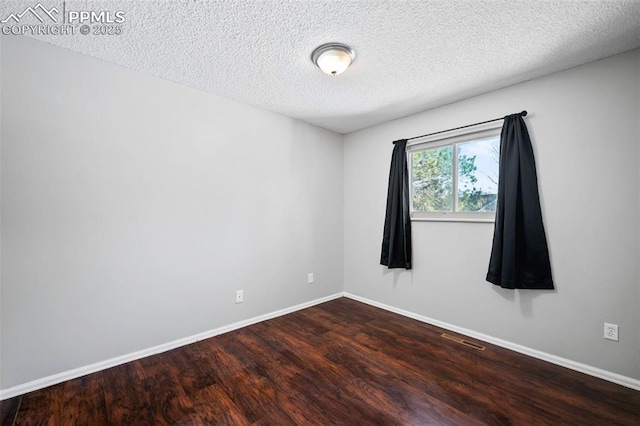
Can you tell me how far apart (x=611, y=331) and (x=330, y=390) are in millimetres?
2103

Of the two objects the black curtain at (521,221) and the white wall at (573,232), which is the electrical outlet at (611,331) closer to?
the white wall at (573,232)

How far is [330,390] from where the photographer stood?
6.00 ft

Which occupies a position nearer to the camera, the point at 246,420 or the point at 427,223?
the point at 246,420

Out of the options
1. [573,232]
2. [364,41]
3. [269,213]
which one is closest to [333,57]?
[364,41]

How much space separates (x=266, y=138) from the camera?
3080mm

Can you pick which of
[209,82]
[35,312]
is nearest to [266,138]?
[209,82]

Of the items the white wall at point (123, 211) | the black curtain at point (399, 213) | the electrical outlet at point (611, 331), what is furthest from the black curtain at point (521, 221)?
the white wall at point (123, 211)

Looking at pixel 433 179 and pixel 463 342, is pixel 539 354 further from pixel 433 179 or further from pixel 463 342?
pixel 433 179

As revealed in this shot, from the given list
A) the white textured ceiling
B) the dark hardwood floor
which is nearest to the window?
the white textured ceiling

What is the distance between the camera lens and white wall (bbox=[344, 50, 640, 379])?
1.91m

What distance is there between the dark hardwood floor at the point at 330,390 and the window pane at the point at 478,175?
1.35 metres

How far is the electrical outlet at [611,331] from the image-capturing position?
6.33 ft

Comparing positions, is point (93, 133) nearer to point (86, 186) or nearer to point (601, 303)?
point (86, 186)

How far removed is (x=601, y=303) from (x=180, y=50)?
3659mm
